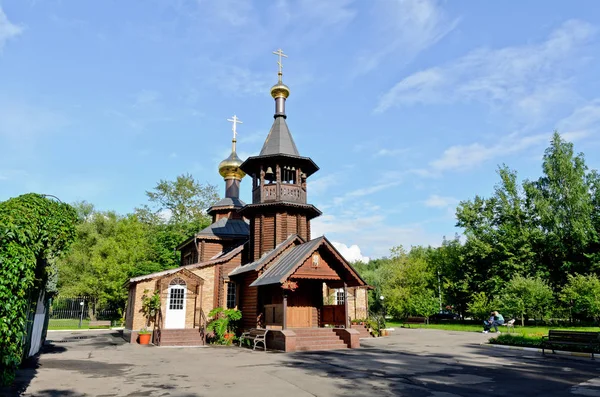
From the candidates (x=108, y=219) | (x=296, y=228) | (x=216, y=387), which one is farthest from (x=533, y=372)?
(x=108, y=219)

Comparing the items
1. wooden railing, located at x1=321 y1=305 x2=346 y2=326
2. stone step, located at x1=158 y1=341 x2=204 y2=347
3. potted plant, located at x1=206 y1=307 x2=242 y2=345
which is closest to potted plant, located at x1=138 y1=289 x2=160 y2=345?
stone step, located at x1=158 y1=341 x2=204 y2=347

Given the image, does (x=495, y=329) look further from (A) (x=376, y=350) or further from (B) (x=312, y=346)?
(B) (x=312, y=346)

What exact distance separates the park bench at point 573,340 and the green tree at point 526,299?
12317mm

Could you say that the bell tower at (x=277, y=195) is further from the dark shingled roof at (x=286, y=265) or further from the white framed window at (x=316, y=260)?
the white framed window at (x=316, y=260)

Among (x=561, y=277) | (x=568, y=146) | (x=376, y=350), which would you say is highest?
(x=568, y=146)

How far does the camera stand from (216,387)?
830 cm

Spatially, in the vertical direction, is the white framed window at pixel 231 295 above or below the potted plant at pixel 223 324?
above

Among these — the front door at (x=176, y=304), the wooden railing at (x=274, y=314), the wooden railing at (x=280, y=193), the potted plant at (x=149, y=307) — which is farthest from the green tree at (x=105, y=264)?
the wooden railing at (x=274, y=314)

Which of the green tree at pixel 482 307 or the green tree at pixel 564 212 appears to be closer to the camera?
the green tree at pixel 482 307

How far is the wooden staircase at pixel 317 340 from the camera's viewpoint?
630 inches

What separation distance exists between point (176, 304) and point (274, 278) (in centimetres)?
702

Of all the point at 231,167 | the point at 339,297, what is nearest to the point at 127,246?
the point at 231,167

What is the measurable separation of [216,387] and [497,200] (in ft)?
121

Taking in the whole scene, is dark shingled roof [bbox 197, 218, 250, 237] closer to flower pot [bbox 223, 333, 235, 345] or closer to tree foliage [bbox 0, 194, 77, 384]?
flower pot [bbox 223, 333, 235, 345]
